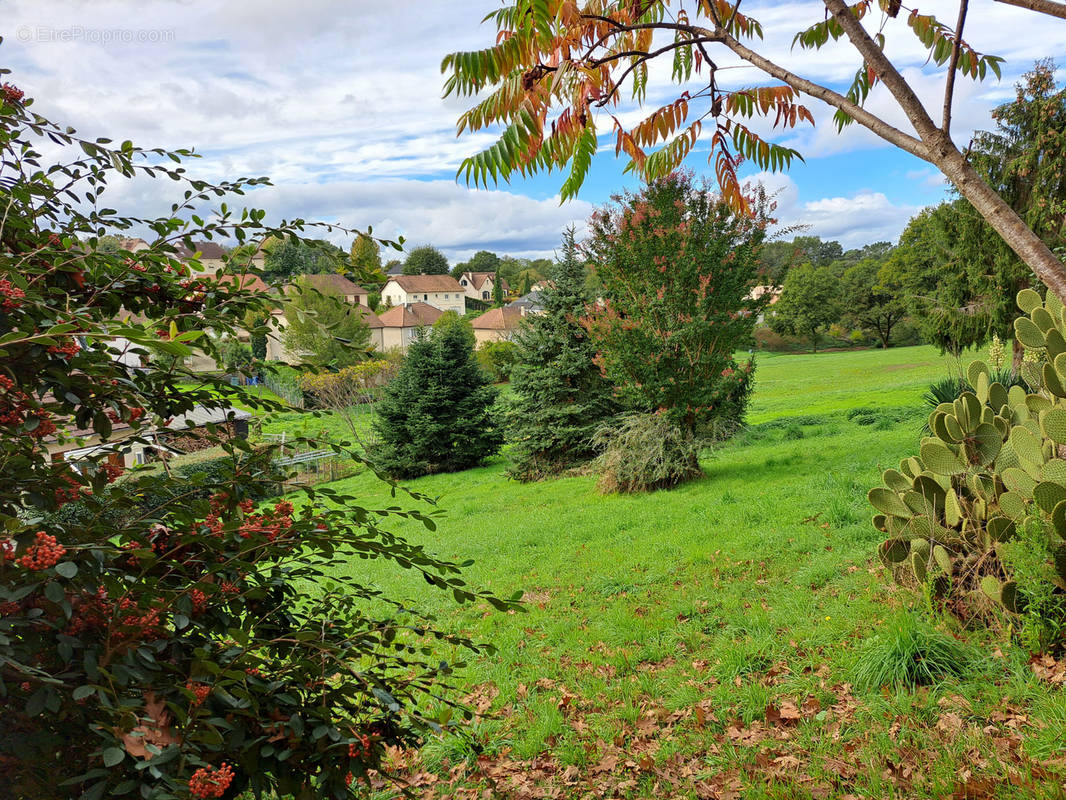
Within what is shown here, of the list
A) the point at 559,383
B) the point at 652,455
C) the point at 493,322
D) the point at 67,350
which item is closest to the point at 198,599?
the point at 67,350

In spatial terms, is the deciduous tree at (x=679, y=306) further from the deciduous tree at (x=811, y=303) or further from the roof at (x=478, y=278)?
the roof at (x=478, y=278)

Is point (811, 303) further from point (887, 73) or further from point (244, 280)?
point (244, 280)

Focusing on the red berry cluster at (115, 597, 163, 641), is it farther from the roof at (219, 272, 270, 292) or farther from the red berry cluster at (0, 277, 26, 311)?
the roof at (219, 272, 270, 292)

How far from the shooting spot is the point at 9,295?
4.89 ft

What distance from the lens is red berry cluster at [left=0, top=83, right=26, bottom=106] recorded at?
6.29 feet

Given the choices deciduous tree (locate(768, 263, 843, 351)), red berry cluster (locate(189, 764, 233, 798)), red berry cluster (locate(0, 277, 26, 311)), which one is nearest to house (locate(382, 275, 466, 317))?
deciduous tree (locate(768, 263, 843, 351))

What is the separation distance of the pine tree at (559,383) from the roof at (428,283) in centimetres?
6580

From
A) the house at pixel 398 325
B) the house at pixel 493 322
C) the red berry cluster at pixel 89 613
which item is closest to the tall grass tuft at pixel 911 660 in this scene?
the red berry cluster at pixel 89 613

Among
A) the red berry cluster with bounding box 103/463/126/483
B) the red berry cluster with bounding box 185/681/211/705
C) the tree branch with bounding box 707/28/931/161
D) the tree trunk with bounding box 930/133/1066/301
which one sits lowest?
the red berry cluster with bounding box 185/681/211/705

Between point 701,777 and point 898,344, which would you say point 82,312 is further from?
point 898,344

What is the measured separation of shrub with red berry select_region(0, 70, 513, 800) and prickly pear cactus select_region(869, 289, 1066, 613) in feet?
10.3

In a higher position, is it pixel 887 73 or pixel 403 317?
pixel 403 317

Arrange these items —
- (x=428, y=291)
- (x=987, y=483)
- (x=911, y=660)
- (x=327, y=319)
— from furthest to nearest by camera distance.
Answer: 1. (x=428, y=291)
2. (x=987, y=483)
3. (x=911, y=660)
4. (x=327, y=319)

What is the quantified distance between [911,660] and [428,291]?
8216cm
